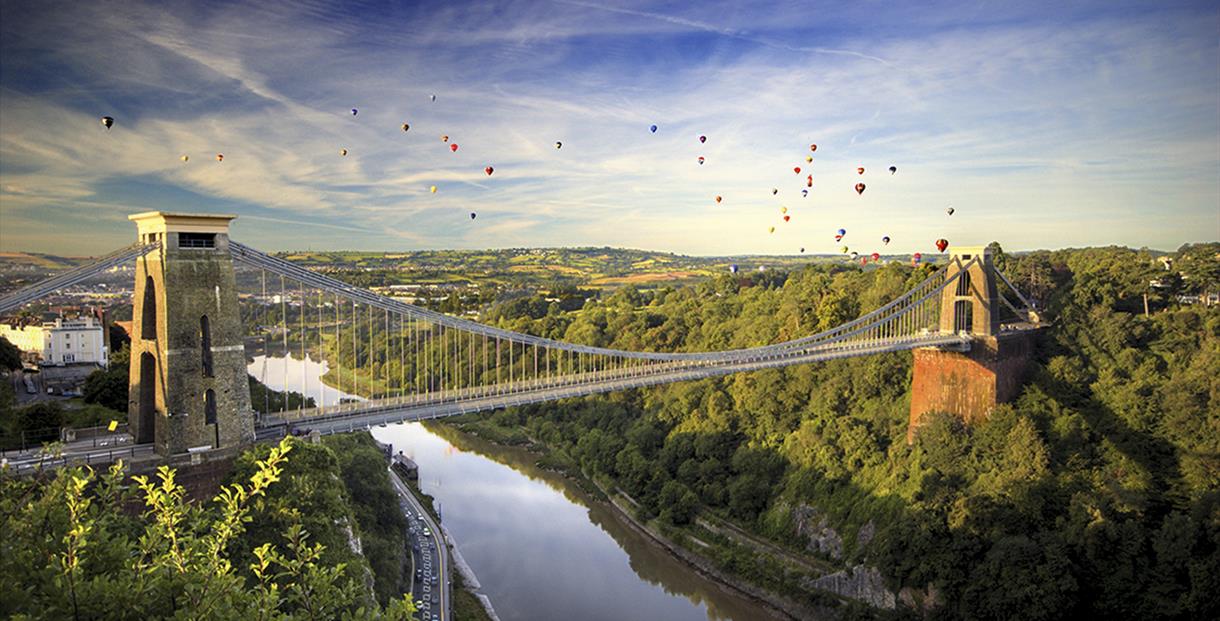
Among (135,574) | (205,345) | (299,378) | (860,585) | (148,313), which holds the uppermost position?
(148,313)

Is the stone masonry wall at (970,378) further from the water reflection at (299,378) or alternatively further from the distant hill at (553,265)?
the distant hill at (553,265)

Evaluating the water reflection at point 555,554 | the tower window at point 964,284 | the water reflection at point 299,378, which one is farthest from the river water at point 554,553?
the tower window at point 964,284

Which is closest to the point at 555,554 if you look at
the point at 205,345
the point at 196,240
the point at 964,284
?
the point at 205,345

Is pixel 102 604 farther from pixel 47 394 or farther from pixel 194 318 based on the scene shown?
pixel 47 394

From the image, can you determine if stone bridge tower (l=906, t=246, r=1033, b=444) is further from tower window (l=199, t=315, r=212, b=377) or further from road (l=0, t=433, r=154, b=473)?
road (l=0, t=433, r=154, b=473)

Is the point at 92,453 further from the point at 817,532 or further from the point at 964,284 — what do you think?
the point at 964,284

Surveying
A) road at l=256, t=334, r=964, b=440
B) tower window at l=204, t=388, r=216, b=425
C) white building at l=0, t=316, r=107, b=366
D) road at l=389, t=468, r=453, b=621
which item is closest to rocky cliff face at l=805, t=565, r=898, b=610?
road at l=256, t=334, r=964, b=440
